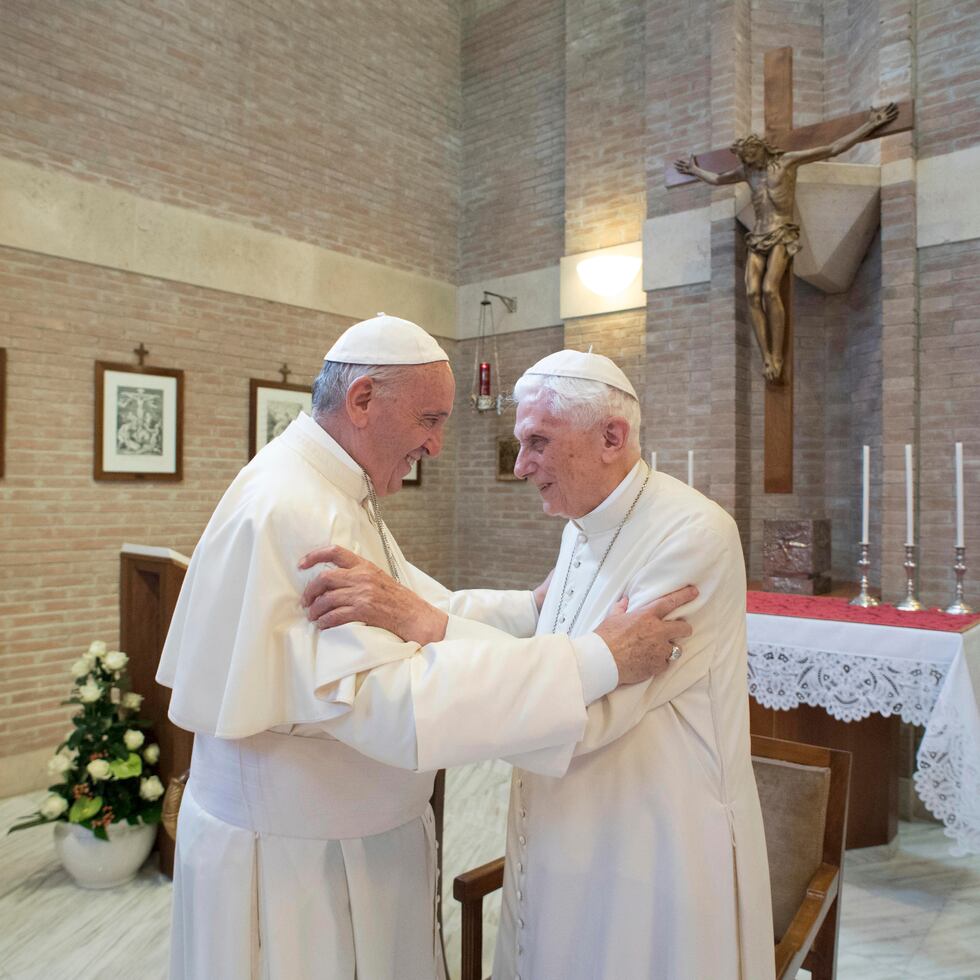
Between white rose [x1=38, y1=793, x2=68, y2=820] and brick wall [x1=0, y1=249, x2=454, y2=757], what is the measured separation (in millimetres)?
1723

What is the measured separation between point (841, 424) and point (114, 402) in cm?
497

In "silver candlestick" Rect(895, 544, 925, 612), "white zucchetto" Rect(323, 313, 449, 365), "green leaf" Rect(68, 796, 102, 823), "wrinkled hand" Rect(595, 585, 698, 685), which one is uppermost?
"white zucchetto" Rect(323, 313, 449, 365)

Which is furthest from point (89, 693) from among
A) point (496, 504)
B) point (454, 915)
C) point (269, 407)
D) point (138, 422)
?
point (496, 504)

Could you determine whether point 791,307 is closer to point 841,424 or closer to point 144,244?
point 841,424

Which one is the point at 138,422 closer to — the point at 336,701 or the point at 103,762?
the point at 103,762

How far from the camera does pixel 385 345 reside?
1.74m

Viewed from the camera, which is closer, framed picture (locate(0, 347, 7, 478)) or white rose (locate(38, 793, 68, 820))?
white rose (locate(38, 793, 68, 820))

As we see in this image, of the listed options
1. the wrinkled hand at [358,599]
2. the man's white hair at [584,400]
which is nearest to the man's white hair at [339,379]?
the man's white hair at [584,400]

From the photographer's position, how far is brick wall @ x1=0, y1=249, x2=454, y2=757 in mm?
5145

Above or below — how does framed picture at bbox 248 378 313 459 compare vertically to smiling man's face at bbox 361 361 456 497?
above

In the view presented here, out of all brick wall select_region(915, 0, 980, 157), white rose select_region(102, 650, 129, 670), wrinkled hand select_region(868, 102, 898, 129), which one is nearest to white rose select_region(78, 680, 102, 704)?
white rose select_region(102, 650, 129, 670)

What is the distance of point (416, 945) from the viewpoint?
1.78 metres

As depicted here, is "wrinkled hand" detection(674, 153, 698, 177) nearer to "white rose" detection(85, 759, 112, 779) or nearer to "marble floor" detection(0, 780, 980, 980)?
"marble floor" detection(0, 780, 980, 980)

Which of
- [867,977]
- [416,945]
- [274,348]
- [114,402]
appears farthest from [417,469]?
[416,945]
